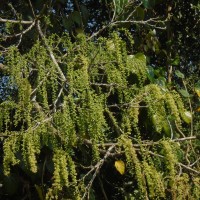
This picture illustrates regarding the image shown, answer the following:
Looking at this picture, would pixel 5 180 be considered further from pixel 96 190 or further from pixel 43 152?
pixel 96 190

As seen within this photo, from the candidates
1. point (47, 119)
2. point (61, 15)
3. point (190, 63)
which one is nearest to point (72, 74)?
point (47, 119)

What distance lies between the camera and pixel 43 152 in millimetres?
2080

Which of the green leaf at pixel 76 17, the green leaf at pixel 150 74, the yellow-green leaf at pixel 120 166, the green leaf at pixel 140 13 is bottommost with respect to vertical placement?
the yellow-green leaf at pixel 120 166

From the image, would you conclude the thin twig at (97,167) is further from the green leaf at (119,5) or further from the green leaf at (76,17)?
the green leaf at (76,17)

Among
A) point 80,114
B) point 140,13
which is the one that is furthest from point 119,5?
point 80,114

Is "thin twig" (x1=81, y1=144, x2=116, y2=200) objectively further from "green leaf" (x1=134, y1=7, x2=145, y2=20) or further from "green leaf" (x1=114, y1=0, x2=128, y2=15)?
"green leaf" (x1=134, y1=7, x2=145, y2=20)

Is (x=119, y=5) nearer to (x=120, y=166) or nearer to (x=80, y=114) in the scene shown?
(x=120, y=166)

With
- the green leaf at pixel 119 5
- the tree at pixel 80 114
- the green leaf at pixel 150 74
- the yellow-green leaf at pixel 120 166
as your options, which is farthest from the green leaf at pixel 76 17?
the yellow-green leaf at pixel 120 166

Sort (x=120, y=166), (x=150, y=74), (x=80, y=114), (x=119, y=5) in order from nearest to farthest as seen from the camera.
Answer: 1. (x=80, y=114)
2. (x=120, y=166)
3. (x=119, y=5)
4. (x=150, y=74)

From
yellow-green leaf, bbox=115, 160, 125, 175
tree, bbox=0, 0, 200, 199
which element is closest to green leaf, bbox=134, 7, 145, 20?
tree, bbox=0, 0, 200, 199

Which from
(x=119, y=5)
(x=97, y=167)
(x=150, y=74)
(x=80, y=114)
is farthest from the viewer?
(x=150, y=74)

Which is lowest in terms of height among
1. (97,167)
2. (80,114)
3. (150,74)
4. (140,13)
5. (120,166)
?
(120,166)

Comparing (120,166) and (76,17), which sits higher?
(76,17)

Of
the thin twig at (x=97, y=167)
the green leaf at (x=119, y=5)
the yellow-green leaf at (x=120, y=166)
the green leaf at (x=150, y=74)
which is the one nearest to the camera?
the thin twig at (x=97, y=167)
